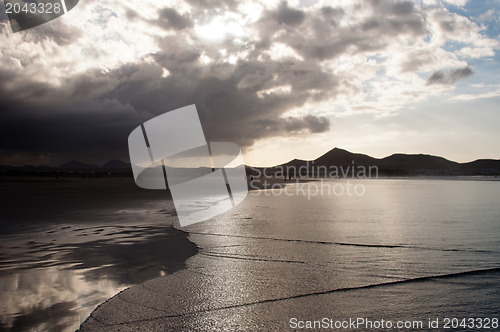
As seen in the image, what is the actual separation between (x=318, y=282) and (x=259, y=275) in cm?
107

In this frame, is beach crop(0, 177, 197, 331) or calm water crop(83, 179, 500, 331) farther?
beach crop(0, 177, 197, 331)

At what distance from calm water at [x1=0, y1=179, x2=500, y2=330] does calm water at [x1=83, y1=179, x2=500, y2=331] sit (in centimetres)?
2

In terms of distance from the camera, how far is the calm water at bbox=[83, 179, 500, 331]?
14.7 feet

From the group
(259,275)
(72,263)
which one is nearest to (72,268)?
(72,263)

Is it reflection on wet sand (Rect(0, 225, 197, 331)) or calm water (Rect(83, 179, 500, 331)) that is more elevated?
reflection on wet sand (Rect(0, 225, 197, 331))

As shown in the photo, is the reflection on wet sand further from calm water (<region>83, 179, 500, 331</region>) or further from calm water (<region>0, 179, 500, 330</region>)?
calm water (<region>83, 179, 500, 331</region>)

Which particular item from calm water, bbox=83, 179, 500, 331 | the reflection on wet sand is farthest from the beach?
calm water, bbox=83, 179, 500, 331

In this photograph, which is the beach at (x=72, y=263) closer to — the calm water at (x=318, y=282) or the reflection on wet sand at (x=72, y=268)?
the reflection on wet sand at (x=72, y=268)

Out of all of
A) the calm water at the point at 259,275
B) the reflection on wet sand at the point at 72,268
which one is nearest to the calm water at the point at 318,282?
the calm water at the point at 259,275

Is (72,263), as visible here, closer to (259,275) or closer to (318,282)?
(259,275)

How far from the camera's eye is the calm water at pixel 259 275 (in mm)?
4539

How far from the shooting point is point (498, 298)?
5020 mm

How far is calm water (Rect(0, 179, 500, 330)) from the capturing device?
454cm

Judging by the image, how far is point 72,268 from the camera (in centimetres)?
671
